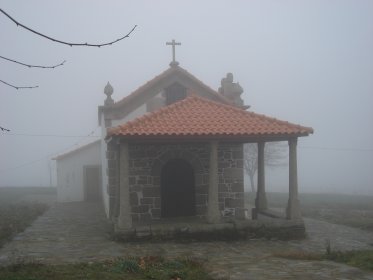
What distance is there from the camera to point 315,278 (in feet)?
22.5

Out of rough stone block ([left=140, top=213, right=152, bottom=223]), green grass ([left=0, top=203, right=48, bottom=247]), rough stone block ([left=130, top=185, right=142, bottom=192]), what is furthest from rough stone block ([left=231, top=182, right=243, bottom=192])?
green grass ([left=0, top=203, right=48, bottom=247])

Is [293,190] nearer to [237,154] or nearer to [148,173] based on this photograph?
[237,154]

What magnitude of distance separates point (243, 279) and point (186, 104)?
723 cm

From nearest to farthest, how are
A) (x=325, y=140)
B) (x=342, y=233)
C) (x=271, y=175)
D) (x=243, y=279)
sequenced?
(x=243, y=279)
(x=342, y=233)
(x=271, y=175)
(x=325, y=140)

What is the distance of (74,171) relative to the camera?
24016 mm

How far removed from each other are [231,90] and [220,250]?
24.8 ft

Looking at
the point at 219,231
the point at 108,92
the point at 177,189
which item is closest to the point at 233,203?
the point at 177,189

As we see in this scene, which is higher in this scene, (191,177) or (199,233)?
(191,177)

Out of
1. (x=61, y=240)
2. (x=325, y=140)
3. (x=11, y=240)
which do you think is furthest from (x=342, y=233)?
(x=325, y=140)

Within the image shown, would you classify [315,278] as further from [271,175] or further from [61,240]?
[271,175]

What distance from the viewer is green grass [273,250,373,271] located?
7.90m

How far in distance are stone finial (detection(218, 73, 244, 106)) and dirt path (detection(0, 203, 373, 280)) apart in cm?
516

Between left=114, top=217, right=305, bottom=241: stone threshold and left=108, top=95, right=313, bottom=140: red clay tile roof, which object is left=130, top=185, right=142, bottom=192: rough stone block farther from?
left=108, top=95, right=313, bottom=140: red clay tile roof

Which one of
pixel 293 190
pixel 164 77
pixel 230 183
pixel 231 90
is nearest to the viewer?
pixel 293 190
